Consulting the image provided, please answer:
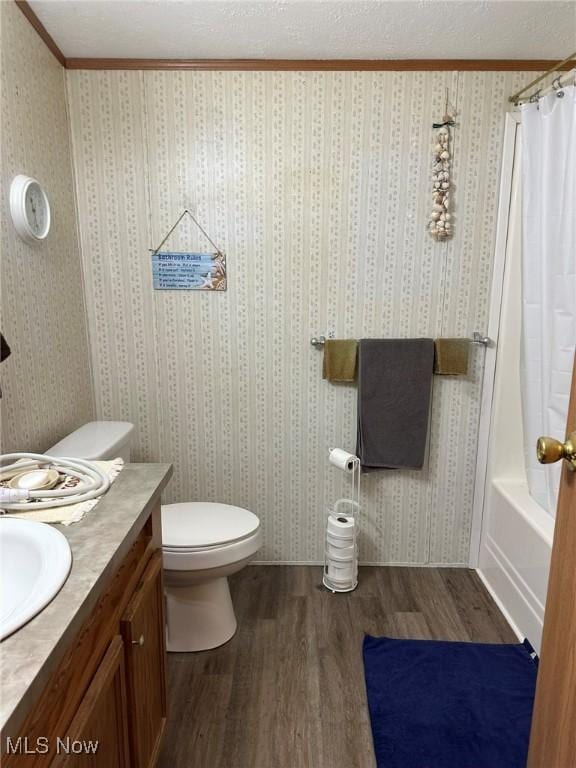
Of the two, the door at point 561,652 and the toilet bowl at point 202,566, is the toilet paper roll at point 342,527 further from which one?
the door at point 561,652

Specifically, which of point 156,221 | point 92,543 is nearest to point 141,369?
point 156,221

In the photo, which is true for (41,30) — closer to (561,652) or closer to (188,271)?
(188,271)

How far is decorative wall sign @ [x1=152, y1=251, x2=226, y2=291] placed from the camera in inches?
84.0

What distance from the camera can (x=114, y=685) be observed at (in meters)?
1.00

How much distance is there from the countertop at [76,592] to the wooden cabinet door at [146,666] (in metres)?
0.19

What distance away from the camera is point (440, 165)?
2.04 meters

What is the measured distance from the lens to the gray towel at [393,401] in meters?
2.16

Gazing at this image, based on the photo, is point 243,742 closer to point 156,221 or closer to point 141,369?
point 141,369

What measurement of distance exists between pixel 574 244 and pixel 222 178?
4.49 feet

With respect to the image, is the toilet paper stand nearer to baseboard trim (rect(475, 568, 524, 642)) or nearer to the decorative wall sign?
baseboard trim (rect(475, 568, 524, 642))

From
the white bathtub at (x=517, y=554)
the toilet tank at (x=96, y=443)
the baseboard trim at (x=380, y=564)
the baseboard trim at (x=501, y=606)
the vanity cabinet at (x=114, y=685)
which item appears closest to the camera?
the vanity cabinet at (x=114, y=685)

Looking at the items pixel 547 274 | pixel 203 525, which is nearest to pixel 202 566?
pixel 203 525

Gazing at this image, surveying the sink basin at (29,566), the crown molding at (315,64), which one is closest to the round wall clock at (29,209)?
the crown molding at (315,64)

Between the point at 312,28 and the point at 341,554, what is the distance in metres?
2.06
